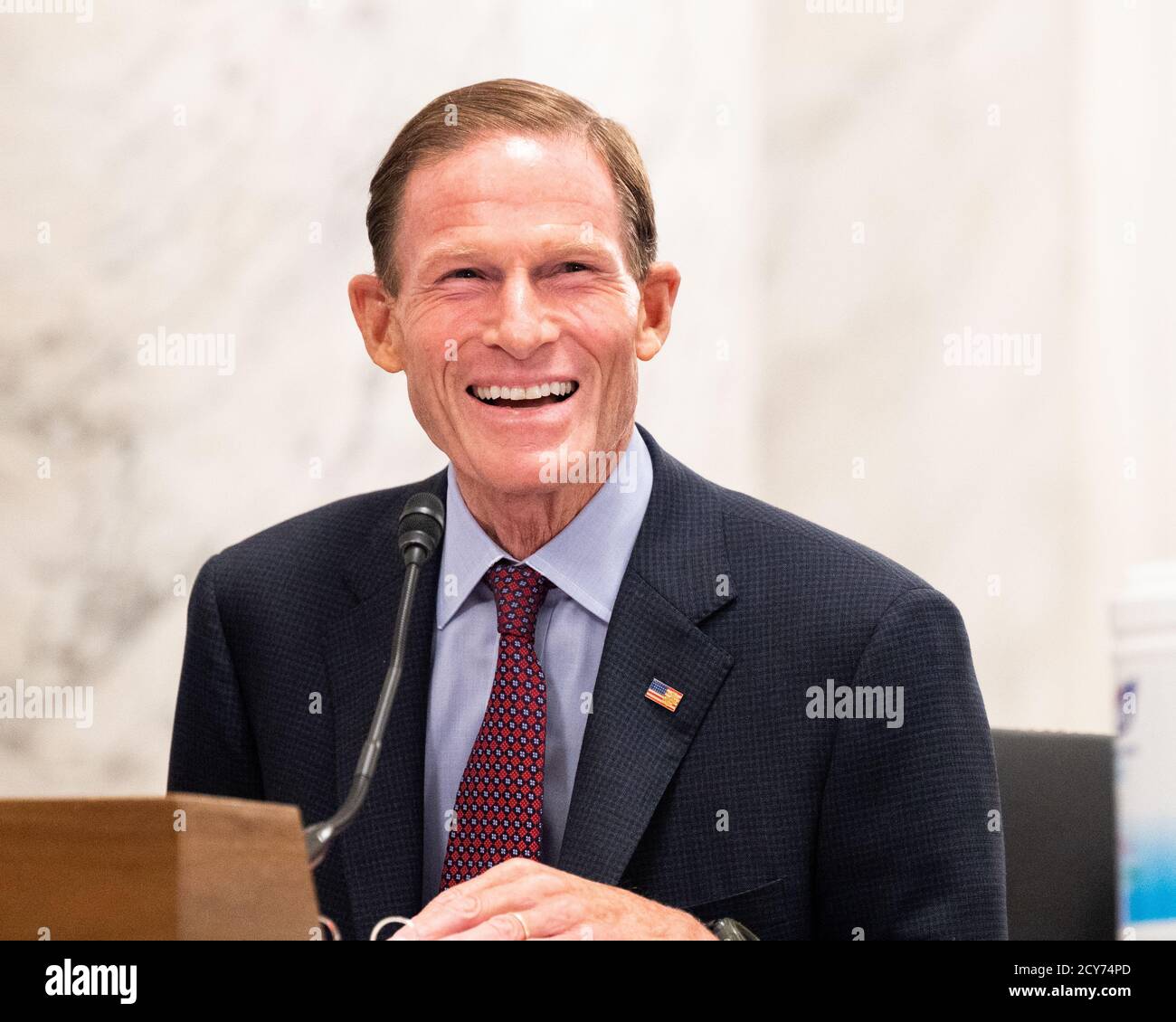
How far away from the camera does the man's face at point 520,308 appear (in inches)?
71.6

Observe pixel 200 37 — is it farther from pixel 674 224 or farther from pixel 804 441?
pixel 804 441

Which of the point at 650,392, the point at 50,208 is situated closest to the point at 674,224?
the point at 650,392

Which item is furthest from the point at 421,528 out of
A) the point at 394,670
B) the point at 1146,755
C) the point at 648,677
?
the point at 1146,755

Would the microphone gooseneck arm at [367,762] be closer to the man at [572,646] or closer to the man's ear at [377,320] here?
the man at [572,646]

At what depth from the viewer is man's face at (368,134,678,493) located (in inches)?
71.6

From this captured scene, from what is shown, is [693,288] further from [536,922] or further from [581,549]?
[536,922]

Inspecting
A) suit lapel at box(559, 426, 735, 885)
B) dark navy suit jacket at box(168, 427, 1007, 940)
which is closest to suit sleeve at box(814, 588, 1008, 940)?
dark navy suit jacket at box(168, 427, 1007, 940)

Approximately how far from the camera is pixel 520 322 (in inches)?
71.2

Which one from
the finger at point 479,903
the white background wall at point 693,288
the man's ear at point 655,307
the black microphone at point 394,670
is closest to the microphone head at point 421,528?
the black microphone at point 394,670

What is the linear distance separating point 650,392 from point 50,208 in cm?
118

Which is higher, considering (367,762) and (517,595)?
(517,595)

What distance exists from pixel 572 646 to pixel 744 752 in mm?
238

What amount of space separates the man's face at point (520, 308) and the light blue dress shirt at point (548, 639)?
7 centimetres
